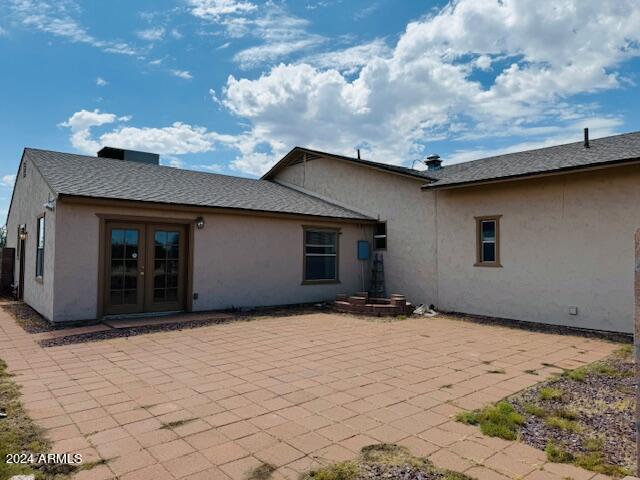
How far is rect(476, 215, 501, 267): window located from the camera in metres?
10.7

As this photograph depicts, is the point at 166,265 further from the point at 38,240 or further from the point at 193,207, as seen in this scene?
the point at 38,240

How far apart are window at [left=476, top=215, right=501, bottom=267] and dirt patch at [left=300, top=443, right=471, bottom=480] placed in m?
8.40

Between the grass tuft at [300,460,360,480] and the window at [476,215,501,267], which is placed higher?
the window at [476,215,501,267]

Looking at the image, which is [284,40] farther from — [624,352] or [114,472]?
[114,472]

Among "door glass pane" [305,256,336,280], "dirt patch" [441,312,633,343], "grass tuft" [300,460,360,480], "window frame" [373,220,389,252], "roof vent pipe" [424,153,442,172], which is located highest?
"roof vent pipe" [424,153,442,172]

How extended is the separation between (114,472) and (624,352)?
25.0 ft

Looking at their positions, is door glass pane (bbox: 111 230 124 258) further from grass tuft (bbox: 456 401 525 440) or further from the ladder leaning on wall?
grass tuft (bbox: 456 401 525 440)

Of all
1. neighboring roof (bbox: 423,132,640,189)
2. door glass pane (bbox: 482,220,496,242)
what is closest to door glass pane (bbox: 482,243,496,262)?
door glass pane (bbox: 482,220,496,242)

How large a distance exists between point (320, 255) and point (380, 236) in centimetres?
217

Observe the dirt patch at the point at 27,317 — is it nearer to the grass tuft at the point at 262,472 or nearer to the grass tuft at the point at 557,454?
the grass tuft at the point at 262,472

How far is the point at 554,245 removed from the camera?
963 centimetres

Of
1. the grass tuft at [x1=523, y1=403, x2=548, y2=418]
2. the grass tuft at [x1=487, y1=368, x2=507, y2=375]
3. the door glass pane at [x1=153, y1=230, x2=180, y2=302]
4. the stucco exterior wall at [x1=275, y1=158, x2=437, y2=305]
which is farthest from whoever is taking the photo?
the stucco exterior wall at [x1=275, y1=158, x2=437, y2=305]

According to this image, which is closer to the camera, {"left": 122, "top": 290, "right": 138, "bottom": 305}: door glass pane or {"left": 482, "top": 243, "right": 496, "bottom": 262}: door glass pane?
{"left": 122, "top": 290, "right": 138, "bottom": 305}: door glass pane

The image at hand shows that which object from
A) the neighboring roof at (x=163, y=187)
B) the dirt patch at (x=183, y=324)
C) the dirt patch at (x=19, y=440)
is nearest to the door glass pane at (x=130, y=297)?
the dirt patch at (x=183, y=324)
